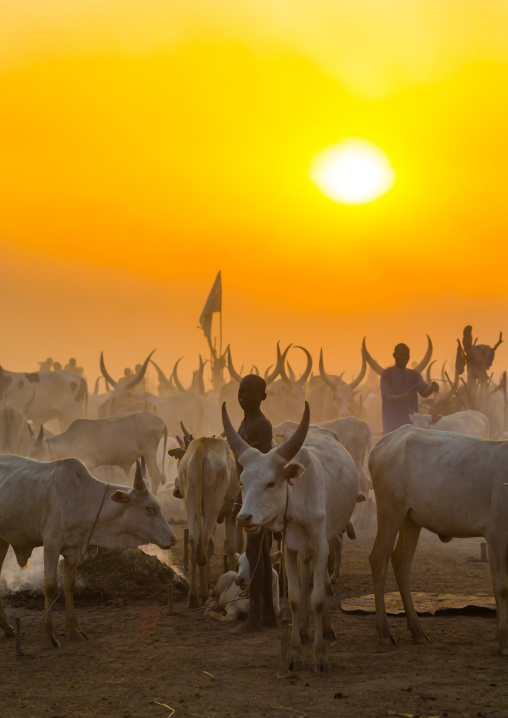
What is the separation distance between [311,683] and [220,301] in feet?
92.5

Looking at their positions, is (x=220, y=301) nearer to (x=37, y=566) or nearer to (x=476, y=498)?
(x=37, y=566)

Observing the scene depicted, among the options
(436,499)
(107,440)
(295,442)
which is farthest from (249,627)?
(107,440)

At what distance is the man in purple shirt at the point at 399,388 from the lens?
1202cm

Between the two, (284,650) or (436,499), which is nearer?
(284,650)

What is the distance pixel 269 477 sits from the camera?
6.30m

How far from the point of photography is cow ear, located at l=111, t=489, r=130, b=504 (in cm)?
792

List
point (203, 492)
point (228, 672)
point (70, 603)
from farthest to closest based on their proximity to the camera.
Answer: point (203, 492)
point (70, 603)
point (228, 672)

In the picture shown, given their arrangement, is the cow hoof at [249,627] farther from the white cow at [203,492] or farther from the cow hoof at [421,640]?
the cow hoof at [421,640]

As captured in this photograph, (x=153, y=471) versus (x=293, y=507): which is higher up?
(x=153, y=471)

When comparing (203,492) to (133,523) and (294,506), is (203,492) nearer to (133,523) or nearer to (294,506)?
(133,523)

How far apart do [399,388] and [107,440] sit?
976 cm

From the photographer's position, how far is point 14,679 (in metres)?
6.45

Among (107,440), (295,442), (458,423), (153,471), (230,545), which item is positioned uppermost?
(458,423)

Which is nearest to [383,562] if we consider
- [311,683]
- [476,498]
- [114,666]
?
[476,498]
